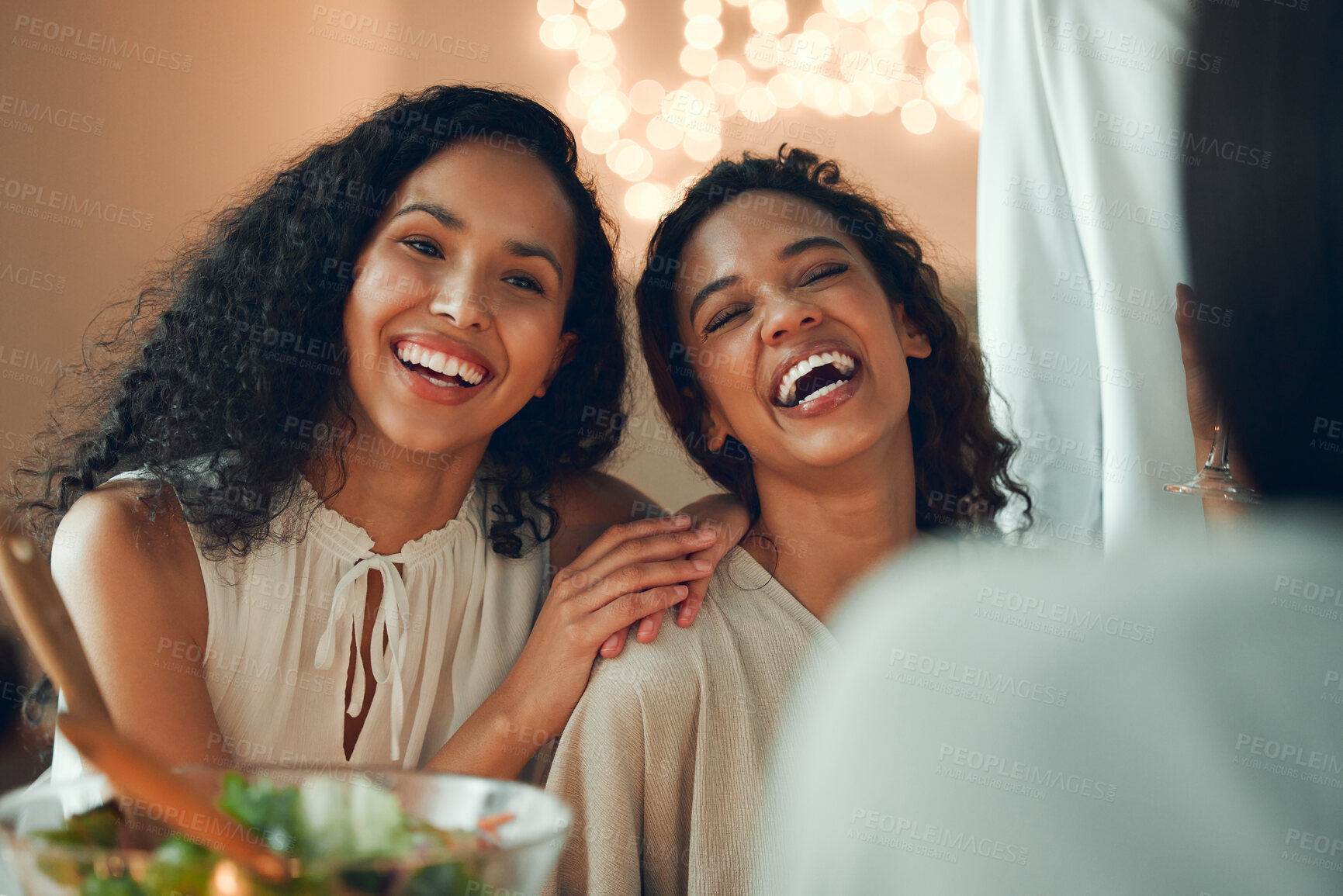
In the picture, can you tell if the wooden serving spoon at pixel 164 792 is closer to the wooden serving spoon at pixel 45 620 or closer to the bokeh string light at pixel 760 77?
the wooden serving spoon at pixel 45 620

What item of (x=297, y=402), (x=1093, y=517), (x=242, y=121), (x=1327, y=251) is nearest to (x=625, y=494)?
(x=297, y=402)

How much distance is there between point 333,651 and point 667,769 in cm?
38

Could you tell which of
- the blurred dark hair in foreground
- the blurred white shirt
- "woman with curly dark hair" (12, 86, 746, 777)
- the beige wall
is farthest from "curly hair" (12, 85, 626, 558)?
the blurred dark hair in foreground

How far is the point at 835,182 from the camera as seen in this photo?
1326 mm

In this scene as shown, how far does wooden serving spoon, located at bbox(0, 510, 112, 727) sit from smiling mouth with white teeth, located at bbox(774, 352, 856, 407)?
793 mm

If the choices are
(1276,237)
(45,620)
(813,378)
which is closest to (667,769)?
(813,378)

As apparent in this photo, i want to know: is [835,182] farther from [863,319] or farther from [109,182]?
[109,182]

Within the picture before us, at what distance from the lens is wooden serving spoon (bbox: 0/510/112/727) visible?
1.31 ft

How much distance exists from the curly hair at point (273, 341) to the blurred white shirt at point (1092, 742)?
46 centimetres

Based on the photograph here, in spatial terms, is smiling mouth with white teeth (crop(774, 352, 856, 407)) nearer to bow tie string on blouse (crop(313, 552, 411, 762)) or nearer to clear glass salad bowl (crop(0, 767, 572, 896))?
bow tie string on blouse (crop(313, 552, 411, 762))

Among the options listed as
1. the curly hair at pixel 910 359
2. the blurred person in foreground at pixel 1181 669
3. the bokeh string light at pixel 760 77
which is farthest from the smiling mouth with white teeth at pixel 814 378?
the bokeh string light at pixel 760 77

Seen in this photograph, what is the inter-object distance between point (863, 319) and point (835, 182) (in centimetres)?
28

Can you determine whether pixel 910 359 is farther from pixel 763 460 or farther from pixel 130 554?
pixel 130 554

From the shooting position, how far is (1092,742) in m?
1.04
